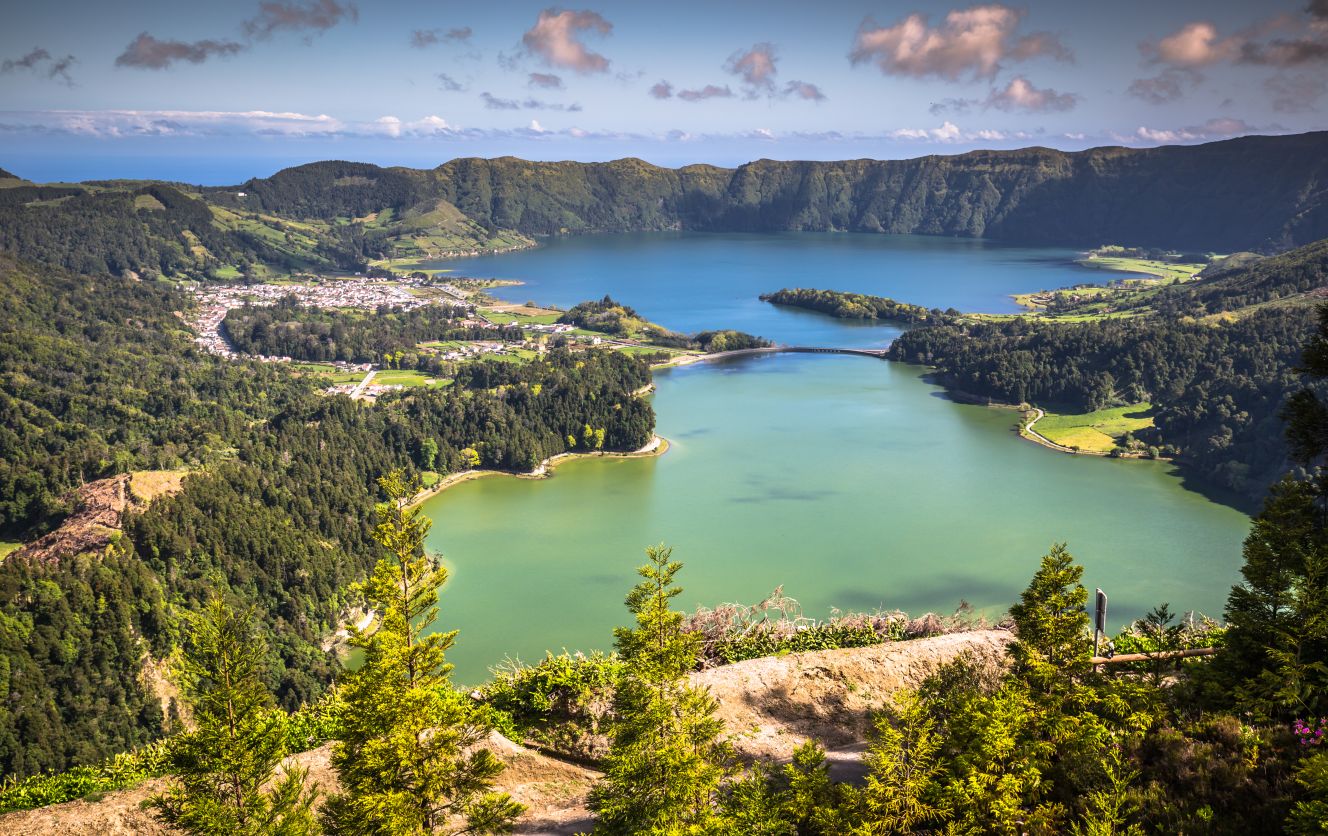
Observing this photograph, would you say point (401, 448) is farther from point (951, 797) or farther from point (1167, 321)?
point (1167, 321)

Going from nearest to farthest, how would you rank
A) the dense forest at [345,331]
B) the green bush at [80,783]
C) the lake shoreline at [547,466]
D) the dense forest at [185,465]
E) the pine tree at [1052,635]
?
the pine tree at [1052,635] < the green bush at [80,783] < the dense forest at [185,465] < the lake shoreline at [547,466] < the dense forest at [345,331]

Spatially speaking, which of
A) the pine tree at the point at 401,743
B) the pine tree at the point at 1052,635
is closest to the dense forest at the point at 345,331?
the pine tree at the point at 401,743

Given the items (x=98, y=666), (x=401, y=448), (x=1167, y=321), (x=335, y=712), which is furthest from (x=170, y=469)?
(x=1167, y=321)

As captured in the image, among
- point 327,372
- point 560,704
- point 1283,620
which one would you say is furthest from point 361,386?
point 1283,620

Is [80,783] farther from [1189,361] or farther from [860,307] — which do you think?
[860,307]

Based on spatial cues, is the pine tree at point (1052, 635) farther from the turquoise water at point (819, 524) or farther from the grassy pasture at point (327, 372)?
the grassy pasture at point (327, 372)

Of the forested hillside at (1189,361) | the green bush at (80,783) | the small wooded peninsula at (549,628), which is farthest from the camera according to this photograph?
the forested hillside at (1189,361)
